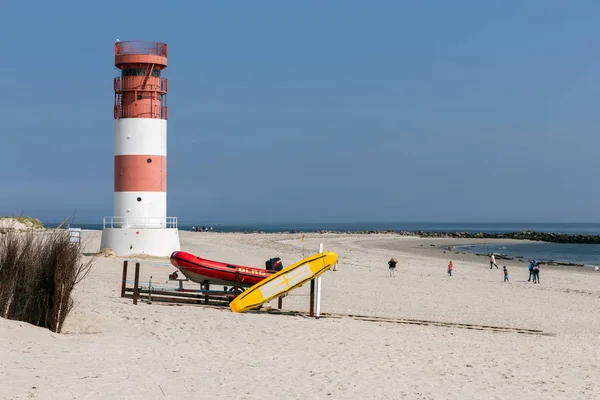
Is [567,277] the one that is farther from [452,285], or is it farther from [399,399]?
[399,399]

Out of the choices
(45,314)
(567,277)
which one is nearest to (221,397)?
(45,314)

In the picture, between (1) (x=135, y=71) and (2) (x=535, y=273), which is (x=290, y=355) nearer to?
(1) (x=135, y=71)

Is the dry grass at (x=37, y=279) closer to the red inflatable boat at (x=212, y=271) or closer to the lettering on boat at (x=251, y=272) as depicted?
the red inflatable boat at (x=212, y=271)

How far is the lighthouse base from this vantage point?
25.8 metres

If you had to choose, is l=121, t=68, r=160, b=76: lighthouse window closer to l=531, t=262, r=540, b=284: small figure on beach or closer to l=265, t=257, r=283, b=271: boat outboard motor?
l=265, t=257, r=283, b=271: boat outboard motor

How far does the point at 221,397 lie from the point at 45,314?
15.5 ft

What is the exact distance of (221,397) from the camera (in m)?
8.22

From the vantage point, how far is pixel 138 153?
2561 cm

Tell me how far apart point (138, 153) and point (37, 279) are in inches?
566

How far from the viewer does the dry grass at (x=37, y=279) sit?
11.4 metres

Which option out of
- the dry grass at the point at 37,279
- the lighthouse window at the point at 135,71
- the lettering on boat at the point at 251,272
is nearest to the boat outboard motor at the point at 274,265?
the lettering on boat at the point at 251,272

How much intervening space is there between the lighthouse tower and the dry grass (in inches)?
549

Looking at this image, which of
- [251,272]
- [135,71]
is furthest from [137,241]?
[251,272]

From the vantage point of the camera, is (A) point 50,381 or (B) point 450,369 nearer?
(A) point 50,381
